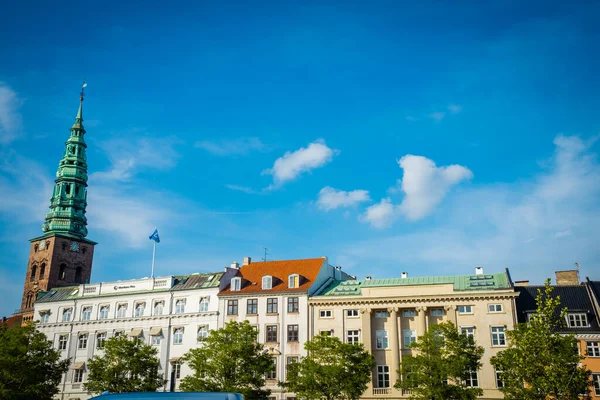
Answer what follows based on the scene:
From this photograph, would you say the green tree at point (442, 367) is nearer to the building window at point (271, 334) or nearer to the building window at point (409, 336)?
the building window at point (409, 336)

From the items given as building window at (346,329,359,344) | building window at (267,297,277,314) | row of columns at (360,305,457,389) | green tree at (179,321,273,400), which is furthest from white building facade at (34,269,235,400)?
row of columns at (360,305,457,389)

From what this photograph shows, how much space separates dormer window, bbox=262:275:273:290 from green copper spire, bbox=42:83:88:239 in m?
46.5

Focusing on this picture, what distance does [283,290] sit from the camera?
224 feet

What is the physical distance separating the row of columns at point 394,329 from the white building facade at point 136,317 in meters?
17.4

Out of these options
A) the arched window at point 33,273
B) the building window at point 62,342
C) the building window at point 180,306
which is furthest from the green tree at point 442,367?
the arched window at point 33,273

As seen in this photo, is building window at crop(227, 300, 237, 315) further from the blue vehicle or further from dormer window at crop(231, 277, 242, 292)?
the blue vehicle

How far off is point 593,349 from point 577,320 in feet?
10.7

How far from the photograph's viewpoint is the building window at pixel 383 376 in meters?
61.4

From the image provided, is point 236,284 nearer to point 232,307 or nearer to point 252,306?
point 232,307

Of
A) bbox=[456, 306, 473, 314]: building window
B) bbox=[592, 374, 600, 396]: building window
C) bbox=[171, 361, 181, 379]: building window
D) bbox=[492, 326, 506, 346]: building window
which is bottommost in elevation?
bbox=[592, 374, 600, 396]: building window

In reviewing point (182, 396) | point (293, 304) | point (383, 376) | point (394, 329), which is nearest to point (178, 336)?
point (293, 304)

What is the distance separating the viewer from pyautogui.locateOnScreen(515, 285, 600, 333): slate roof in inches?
2227

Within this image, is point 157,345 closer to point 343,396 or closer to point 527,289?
point 343,396

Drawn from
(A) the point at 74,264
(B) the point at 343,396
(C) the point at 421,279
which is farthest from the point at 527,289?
(A) the point at 74,264
